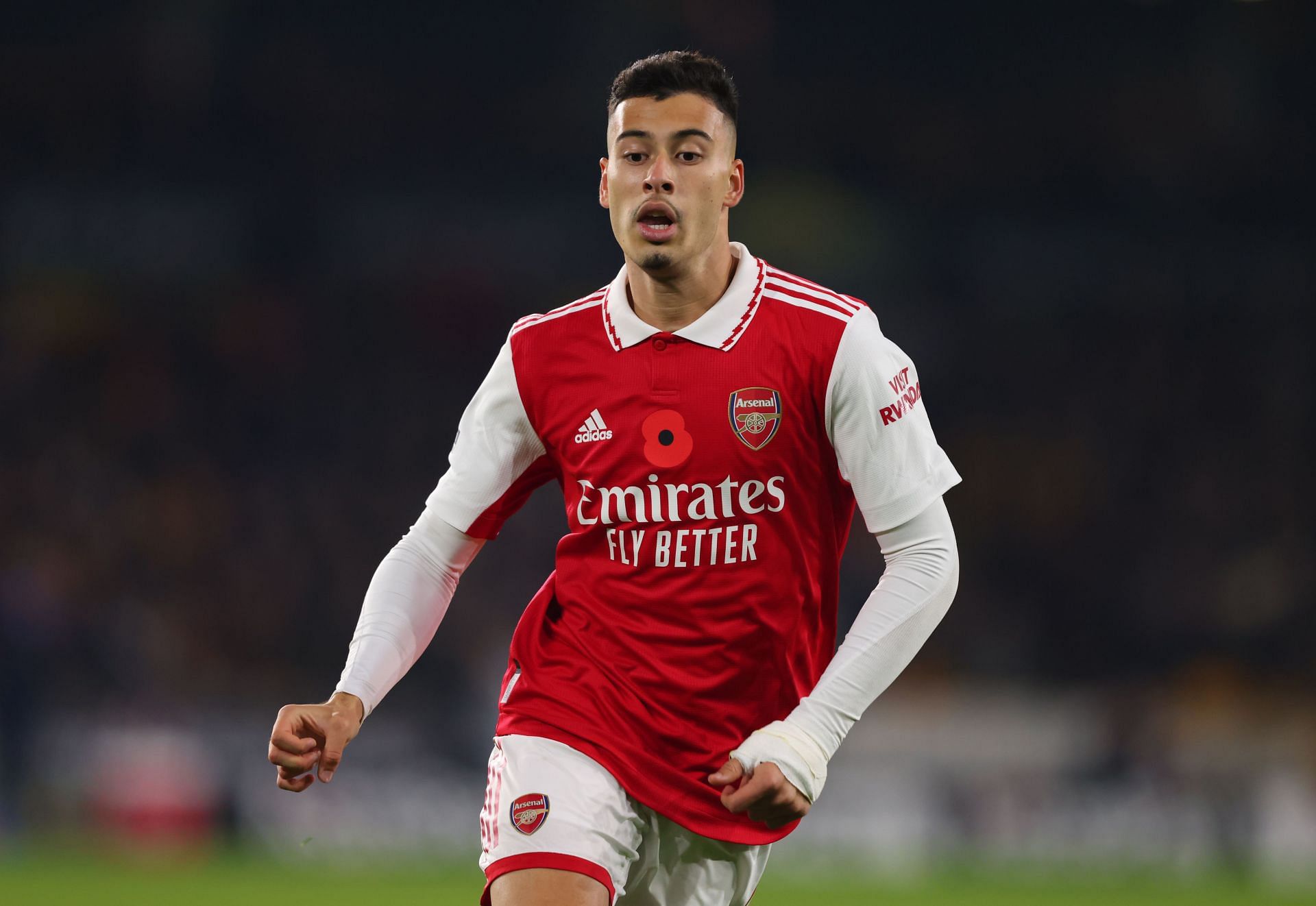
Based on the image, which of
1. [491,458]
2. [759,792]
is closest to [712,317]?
[491,458]

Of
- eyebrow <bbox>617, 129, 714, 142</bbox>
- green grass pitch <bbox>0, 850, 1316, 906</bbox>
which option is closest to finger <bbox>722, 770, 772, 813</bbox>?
eyebrow <bbox>617, 129, 714, 142</bbox>

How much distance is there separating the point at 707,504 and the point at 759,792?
70 cm

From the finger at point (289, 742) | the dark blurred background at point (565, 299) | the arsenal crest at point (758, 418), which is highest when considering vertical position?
the dark blurred background at point (565, 299)

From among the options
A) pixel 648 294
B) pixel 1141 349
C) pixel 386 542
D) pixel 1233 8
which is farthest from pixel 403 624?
pixel 1233 8

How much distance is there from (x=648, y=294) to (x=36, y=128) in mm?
15674

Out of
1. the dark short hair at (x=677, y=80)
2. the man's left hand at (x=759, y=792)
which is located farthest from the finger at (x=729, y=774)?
the dark short hair at (x=677, y=80)

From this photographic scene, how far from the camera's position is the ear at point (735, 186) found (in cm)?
379

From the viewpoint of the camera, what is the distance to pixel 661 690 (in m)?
3.62

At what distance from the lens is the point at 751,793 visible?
312 cm

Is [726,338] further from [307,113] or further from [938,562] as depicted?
[307,113]

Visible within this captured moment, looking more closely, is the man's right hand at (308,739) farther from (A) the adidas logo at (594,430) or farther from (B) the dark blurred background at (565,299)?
(B) the dark blurred background at (565,299)

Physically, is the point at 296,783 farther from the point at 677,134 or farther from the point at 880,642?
the point at 677,134

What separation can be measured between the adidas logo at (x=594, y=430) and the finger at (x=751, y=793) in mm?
879

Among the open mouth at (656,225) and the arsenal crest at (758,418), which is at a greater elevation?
the open mouth at (656,225)
